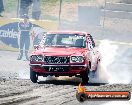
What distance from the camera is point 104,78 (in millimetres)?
14031

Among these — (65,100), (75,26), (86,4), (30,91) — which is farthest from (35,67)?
(86,4)

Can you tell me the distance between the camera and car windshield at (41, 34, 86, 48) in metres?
13.4

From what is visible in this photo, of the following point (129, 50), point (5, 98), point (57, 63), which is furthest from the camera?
point (129, 50)

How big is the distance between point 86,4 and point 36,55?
797 inches

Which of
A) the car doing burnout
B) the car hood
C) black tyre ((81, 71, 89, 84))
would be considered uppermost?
the car hood

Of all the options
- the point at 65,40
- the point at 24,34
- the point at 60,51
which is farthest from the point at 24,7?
the point at 60,51

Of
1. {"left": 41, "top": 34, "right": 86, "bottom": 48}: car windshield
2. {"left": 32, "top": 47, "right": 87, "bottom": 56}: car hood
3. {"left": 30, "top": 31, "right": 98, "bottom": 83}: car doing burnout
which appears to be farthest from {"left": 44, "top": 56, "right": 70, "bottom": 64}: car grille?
{"left": 41, "top": 34, "right": 86, "bottom": 48}: car windshield

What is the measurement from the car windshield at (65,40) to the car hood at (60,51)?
385 millimetres

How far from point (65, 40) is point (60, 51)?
1083mm

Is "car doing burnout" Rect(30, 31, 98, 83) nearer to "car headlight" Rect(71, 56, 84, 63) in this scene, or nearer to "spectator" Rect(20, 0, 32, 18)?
"car headlight" Rect(71, 56, 84, 63)

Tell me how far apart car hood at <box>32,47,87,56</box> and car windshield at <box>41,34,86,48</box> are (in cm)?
38

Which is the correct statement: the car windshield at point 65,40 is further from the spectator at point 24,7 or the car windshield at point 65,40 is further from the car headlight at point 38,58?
the spectator at point 24,7

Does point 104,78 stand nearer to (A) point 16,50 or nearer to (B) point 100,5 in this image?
(A) point 16,50

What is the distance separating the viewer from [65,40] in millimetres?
13586
